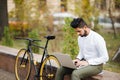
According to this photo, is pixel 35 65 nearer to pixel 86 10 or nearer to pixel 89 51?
pixel 89 51

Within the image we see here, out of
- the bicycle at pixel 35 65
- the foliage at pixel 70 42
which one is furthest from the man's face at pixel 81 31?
the foliage at pixel 70 42

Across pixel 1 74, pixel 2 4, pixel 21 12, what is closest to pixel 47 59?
pixel 1 74

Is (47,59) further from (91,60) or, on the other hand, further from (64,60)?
(91,60)

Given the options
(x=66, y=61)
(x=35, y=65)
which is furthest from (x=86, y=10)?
(x=66, y=61)

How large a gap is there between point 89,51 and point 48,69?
1.42m

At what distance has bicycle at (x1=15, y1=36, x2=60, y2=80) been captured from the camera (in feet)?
24.8

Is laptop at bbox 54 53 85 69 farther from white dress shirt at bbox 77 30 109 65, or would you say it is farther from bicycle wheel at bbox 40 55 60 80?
bicycle wheel at bbox 40 55 60 80

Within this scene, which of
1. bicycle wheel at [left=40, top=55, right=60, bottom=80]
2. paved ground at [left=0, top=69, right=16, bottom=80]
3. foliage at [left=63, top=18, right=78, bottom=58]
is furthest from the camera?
foliage at [left=63, top=18, right=78, bottom=58]

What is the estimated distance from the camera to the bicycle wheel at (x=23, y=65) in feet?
27.4

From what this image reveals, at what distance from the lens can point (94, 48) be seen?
6539 mm

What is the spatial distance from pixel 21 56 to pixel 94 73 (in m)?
2.62

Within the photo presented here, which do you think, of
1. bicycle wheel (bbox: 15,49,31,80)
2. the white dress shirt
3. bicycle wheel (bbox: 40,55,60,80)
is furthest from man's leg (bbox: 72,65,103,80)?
bicycle wheel (bbox: 15,49,31,80)

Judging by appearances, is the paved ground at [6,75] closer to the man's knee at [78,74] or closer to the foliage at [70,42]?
the foliage at [70,42]

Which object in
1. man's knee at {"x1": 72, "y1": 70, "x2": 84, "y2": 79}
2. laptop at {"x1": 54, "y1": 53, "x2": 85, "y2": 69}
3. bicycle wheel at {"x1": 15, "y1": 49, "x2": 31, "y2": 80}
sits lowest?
bicycle wheel at {"x1": 15, "y1": 49, "x2": 31, "y2": 80}
